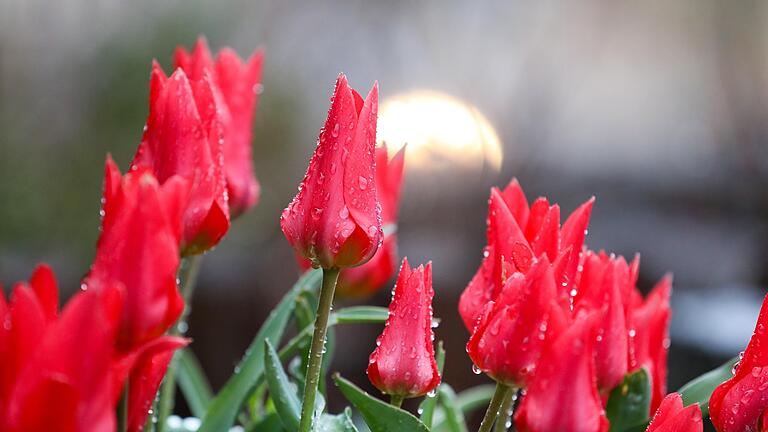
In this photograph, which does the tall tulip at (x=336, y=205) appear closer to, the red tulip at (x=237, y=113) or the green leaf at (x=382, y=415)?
the green leaf at (x=382, y=415)

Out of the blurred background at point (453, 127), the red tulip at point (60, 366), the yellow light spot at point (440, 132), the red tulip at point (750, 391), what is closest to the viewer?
the red tulip at point (60, 366)

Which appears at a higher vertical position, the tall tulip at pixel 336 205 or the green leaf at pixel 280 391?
the tall tulip at pixel 336 205

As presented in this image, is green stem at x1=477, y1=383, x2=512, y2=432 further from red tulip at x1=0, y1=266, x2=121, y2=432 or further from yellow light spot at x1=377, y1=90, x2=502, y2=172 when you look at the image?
yellow light spot at x1=377, y1=90, x2=502, y2=172

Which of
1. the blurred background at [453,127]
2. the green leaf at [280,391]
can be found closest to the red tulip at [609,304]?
the green leaf at [280,391]

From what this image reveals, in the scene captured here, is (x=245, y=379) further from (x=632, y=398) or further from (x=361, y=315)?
(x=632, y=398)

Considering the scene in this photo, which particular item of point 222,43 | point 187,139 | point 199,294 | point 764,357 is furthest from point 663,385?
point 222,43

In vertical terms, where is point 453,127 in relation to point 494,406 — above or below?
above

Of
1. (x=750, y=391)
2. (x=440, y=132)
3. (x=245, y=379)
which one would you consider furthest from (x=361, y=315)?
(x=440, y=132)

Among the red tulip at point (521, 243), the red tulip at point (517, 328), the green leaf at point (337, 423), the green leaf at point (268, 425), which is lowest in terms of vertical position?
the green leaf at point (268, 425)

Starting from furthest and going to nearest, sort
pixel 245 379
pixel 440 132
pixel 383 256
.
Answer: pixel 440 132
pixel 383 256
pixel 245 379
